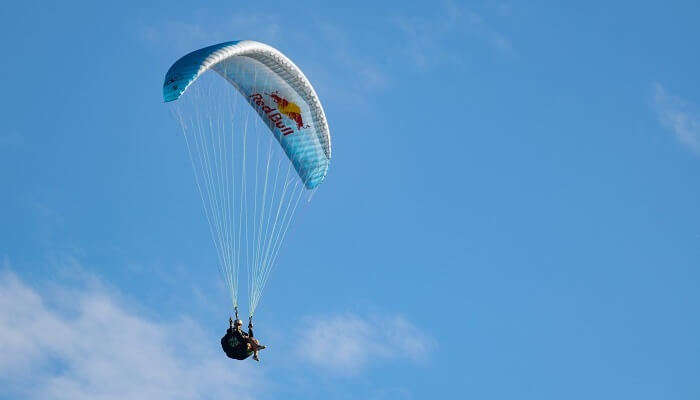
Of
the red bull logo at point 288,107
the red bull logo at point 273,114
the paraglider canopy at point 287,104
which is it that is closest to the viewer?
the paraglider canopy at point 287,104

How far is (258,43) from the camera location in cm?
3909

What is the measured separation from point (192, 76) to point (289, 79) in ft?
11.9

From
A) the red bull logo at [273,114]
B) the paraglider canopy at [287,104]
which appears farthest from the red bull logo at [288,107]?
the red bull logo at [273,114]

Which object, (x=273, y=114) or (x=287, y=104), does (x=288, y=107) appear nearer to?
(x=287, y=104)

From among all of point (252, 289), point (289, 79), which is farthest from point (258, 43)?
point (252, 289)

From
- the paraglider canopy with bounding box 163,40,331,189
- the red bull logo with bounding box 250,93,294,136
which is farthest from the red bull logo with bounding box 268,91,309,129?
the red bull logo with bounding box 250,93,294,136

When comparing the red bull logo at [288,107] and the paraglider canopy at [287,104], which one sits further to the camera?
the red bull logo at [288,107]

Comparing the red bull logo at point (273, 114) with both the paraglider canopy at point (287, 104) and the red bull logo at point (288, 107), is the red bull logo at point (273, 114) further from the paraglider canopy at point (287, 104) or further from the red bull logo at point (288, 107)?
the red bull logo at point (288, 107)

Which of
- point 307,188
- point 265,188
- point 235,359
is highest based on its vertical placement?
point 307,188

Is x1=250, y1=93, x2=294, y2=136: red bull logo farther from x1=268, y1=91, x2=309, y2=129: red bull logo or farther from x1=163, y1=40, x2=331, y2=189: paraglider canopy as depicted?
x1=268, y1=91, x2=309, y2=129: red bull logo

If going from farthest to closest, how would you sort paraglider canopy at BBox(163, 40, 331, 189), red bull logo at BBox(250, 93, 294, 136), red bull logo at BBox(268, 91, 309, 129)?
1. red bull logo at BBox(250, 93, 294, 136)
2. red bull logo at BBox(268, 91, 309, 129)
3. paraglider canopy at BBox(163, 40, 331, 189)

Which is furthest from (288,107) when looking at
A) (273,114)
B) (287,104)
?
(273,114)

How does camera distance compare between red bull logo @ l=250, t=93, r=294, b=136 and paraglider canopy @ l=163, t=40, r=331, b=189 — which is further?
red bull logo @ l=250, t=93, r=294, b=136

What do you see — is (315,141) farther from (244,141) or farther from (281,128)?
(244,141)
